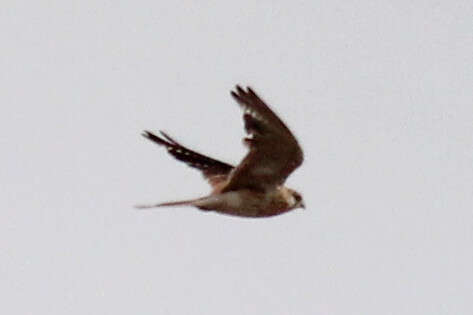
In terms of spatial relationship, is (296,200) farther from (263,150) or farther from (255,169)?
(263,150)

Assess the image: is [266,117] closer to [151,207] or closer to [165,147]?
[151,207]

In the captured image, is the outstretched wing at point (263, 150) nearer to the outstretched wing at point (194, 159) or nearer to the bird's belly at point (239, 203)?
the bird's belly at point (239, 203)

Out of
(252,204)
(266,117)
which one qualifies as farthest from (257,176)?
(266,117)

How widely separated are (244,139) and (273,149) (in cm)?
25

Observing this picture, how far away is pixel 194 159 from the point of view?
15.4 m

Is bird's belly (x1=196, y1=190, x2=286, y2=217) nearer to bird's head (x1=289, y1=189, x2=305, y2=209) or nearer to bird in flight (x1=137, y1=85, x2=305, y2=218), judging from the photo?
bird in flight (x1=137, y1=85, x2=305, y2=218)

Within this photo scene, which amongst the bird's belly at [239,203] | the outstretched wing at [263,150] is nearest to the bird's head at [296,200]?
the bird's belly at [239,203]

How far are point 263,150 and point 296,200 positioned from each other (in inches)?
52.3

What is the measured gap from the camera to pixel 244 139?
13.4m

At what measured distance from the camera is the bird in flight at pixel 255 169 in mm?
12875

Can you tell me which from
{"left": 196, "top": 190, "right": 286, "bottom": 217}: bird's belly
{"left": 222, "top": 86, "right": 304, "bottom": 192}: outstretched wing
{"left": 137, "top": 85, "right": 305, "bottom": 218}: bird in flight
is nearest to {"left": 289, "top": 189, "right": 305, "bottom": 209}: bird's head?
{"left": 137, "top": 85, "right": 305, "bottom": 218}: bird in flight

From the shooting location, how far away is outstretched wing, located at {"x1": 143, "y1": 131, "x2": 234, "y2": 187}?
1527 cm

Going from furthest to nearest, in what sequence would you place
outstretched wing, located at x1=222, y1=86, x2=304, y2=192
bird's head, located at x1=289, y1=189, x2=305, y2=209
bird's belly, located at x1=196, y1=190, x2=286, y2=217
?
bird's head, located at x1=289, y1=189, x2=305, y2=209 < bird's belly, located at x1=196, y1=190, x2=286, y2=217 < outstretched wing, located at x1=222, y1=86, x2=304, y2=192

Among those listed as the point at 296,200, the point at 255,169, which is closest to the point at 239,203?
the point at 255,169
